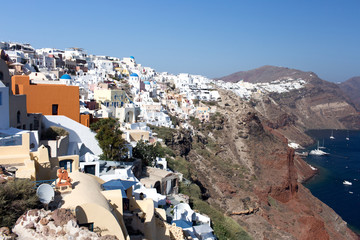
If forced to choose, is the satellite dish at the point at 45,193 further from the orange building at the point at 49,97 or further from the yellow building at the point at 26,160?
the orange building at the point at 49,97

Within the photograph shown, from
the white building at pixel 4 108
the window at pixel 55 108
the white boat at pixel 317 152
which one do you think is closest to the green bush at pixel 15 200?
the white building at pixel 4 108

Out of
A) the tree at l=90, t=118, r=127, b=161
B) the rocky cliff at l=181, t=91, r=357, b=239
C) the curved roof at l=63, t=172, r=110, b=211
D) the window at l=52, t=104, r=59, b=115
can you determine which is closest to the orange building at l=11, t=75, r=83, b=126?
the window at l=52, t=104, r=59, b=115

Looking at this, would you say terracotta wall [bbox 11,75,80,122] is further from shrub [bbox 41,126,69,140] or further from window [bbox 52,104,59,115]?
shrub [bbox 41,126,69,140]

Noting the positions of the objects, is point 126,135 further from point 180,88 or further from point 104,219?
point 180,88

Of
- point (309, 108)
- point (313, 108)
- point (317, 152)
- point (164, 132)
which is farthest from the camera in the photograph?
point (313, 108)

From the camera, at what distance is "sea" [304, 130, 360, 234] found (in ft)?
147

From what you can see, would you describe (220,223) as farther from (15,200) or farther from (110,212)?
(15,200)

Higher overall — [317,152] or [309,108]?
[309,108]

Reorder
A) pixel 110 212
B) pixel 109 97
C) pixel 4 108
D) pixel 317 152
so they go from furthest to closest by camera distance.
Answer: pixel 317 152
pixel 109 97
pixel 4 108
pixel 110 212

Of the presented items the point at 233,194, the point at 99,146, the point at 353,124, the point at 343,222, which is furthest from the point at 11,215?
the point at 353,124

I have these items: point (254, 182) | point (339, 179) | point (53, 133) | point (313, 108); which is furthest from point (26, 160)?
point (313, 108)

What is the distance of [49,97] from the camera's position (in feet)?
67.0

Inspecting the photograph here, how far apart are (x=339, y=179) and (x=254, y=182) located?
24752 millimetres

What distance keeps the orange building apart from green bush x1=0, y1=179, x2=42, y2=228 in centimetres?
1374
